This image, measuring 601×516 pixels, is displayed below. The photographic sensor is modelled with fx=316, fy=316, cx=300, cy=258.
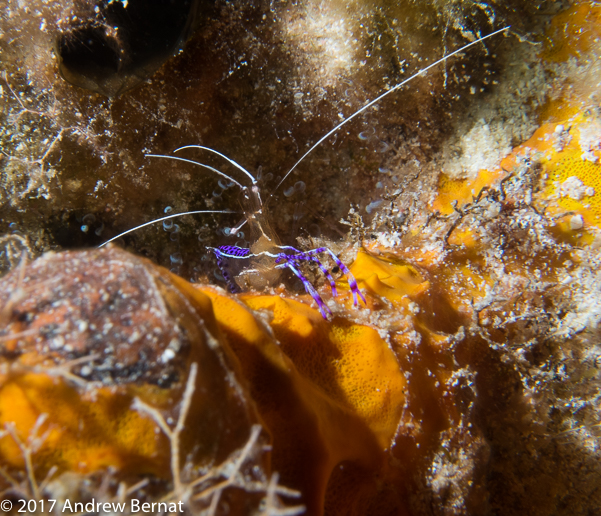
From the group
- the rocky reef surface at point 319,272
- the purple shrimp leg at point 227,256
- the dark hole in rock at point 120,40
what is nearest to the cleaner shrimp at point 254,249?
the purple shrimp leg at point 227,256

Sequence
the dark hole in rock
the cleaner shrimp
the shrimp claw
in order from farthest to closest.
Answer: the cleaner shrimp < the shrimp claw < the dark hole in rock

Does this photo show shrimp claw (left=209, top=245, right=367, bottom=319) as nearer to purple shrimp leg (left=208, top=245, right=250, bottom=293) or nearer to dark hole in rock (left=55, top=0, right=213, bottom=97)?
purple shrimp leg (left=208, top=245, right=250, bottom=293)

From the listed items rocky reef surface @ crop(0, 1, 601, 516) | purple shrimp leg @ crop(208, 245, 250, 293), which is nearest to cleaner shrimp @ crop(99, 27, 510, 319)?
purple shrimp leg @ crop(208, 245, 250, 293)

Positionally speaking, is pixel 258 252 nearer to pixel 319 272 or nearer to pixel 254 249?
pixel 254 249

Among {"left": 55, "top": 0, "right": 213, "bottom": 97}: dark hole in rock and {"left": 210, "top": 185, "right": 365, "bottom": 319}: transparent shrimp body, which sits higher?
{"left": 55, "top": 0, "right": 213, "bottom": 97}: dark hole in rock

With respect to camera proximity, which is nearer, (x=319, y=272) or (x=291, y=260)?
(x=291, y=260)

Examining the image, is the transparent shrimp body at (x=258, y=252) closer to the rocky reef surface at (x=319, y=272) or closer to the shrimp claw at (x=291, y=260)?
the shrimp claw at (x=291, y=260)

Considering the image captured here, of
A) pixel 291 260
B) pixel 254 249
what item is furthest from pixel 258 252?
pixel 291 260
